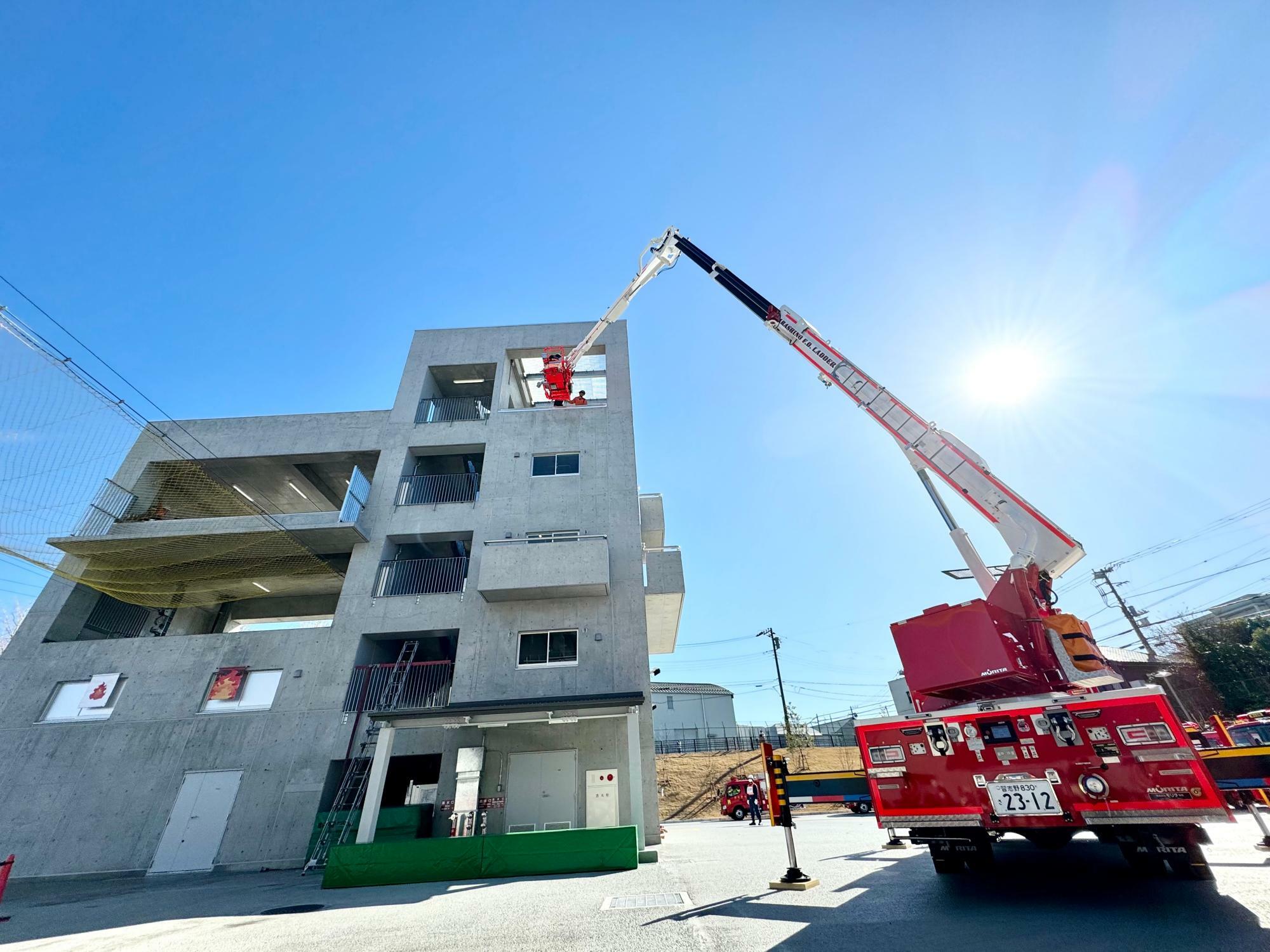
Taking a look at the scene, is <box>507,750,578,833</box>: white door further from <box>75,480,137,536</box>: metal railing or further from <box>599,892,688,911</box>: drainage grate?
<box>75,480,137,536</box>: metal railing

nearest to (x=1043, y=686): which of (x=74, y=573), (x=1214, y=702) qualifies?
(x=74, y=573)

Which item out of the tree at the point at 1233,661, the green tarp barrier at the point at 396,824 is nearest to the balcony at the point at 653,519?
the green tarp barrier at the point at 396,824

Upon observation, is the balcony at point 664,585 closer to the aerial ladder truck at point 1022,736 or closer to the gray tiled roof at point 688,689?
the aerial ladder truck at point 1022,736

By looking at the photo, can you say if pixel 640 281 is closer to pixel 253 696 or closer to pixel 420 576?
pixel 420 576

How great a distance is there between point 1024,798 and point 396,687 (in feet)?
50.3

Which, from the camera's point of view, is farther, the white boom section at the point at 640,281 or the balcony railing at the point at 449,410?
the balcony railing at the point at 449,410

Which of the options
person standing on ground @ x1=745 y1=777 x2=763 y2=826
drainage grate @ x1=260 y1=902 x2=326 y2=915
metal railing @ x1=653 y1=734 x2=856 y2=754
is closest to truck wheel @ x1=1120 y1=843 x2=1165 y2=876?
drainage grate @ x1=260 y1=902 x2=326 y2=915

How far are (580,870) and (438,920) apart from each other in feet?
14.0

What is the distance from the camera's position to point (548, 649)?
15188 mm

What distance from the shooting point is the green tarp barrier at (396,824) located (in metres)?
12.5

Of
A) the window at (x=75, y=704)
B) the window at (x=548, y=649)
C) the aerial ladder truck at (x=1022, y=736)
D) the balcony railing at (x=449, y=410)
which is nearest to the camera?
the aerial ladder truck at (x=1022, y=736)

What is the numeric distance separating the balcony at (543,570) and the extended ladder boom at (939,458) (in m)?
7.82

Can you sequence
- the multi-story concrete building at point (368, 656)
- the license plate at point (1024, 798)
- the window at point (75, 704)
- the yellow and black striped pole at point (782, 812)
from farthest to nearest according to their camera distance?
1. the window at point (75, 704)
2. the multi-story concrete building at point (368, 656)
3. the yellow and black striped pole at point (782, 812)
4. the license plate at point (1024, 798)

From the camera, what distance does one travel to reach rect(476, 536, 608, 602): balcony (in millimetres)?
14977
